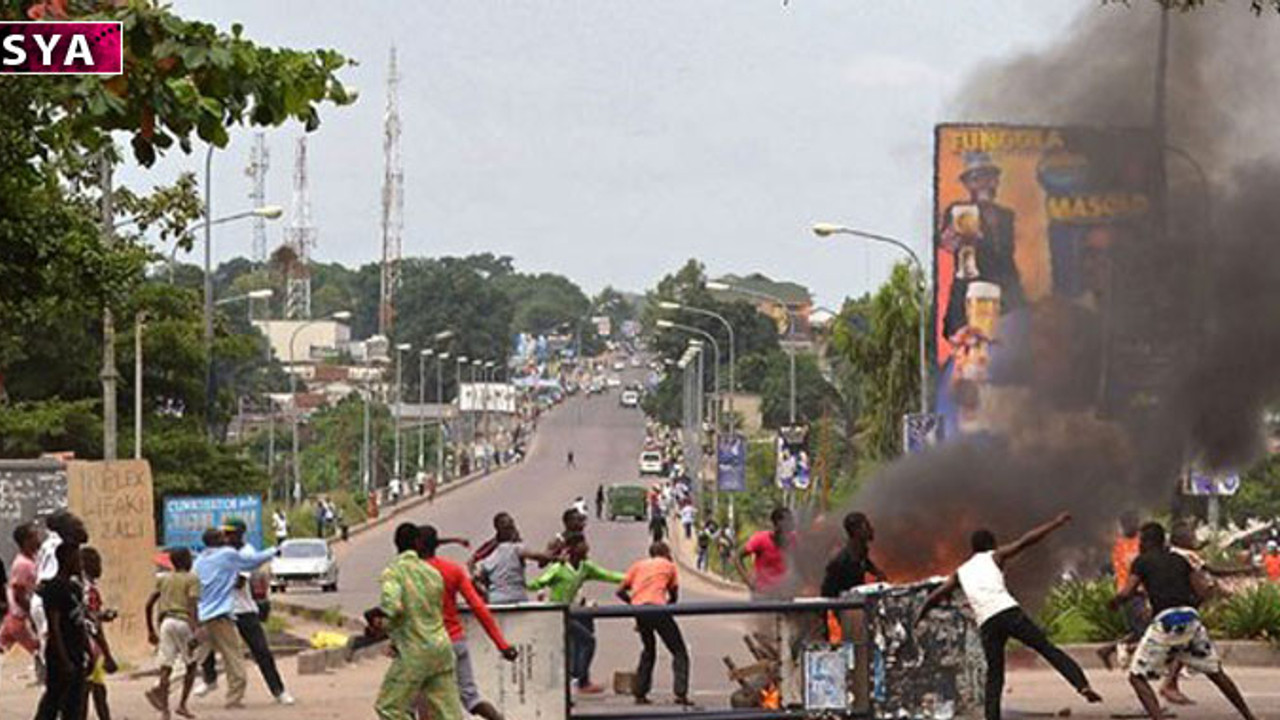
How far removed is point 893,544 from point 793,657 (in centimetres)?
507

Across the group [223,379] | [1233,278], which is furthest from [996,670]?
[223,379]

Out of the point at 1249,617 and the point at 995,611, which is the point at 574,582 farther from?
the point at 1249,617

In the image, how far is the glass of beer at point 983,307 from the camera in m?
35.6

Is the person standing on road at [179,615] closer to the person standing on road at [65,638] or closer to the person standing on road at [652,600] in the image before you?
the person standing on road at [652,600]

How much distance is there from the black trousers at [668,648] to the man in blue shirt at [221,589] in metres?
2.91

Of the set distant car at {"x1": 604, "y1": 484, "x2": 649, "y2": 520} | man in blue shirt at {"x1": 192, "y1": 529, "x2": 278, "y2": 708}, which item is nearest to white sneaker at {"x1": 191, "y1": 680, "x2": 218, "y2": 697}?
man in blue shirt at {"x1": 192, "y1": 529, "x2": 278, "y2": 708}

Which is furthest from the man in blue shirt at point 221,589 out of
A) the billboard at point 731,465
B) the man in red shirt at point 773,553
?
the billboard at point 731,465

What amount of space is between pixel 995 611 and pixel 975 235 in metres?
20.9

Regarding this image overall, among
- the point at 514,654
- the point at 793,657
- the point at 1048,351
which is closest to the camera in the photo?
the point at 514,654

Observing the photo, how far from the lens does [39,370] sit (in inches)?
1732

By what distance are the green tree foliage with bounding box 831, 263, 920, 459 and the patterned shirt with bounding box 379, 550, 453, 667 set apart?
148ft

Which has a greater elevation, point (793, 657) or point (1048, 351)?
point (1048, 351)

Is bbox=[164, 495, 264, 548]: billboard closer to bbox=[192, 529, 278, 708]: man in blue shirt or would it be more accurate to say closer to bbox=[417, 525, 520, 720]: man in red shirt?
bbox=[192, 529, 278, 708]: man in blue shirt

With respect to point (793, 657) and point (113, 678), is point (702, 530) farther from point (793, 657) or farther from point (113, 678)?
point (793, 657)
